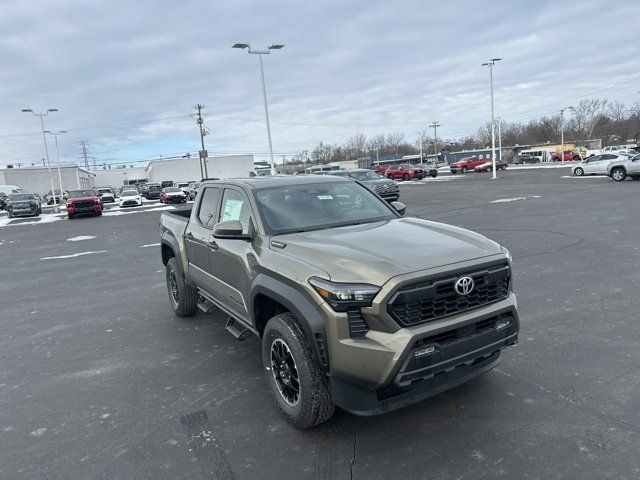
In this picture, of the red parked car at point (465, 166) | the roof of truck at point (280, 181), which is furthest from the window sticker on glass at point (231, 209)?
the red parked car at point (465, 166)

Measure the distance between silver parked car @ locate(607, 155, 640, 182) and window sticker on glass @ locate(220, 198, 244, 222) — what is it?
2731 cm

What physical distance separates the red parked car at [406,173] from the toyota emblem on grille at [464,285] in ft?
150

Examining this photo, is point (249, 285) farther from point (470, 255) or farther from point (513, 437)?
point (513, 437)

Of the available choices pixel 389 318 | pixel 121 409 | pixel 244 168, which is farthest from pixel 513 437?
pixel 244 168

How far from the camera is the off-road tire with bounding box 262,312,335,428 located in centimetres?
325

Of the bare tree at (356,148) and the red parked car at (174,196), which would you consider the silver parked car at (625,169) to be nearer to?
the red parked car at (174,196)

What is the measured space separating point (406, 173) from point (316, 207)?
4498 cm

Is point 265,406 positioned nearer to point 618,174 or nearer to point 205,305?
point 205,305

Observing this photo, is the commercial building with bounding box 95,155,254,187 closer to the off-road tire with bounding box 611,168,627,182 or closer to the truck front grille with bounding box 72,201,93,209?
the truck front grille with bounding box 72,201,93,209

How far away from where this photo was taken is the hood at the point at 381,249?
3076mm

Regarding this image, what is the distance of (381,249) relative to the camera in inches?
132

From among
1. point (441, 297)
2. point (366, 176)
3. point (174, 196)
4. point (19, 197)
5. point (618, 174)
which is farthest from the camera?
point (174, 196)

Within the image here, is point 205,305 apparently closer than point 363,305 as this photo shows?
No

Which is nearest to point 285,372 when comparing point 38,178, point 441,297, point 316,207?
point 441,297
